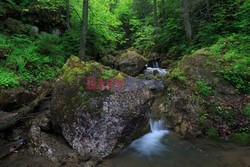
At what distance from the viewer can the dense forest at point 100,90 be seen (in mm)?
4250

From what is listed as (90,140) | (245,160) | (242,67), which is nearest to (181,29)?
(242,67)

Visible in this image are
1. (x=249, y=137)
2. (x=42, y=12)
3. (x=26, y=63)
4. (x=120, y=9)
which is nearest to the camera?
(x=249, y=137)

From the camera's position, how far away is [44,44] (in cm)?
809

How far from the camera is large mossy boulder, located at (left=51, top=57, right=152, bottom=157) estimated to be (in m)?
4.14

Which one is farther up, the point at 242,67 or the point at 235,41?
the point at 235,41

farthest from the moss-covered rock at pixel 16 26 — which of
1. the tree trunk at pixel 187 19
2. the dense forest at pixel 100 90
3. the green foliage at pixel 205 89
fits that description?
the tree trunk at pixel 187 19

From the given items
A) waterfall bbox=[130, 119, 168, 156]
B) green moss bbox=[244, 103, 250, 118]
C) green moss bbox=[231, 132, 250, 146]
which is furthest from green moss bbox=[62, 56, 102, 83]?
green moss bbox=[244, 103, 250, 118]

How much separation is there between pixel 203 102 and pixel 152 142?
7.78 ft

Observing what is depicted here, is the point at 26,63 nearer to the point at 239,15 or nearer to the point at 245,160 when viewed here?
the point at 245,160

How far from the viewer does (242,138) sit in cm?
467

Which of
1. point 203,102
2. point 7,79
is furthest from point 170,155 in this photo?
point 7,79

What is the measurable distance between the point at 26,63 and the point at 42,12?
488 centimetres

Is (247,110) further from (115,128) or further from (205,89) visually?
(115,128)

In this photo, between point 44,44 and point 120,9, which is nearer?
point 44,44
